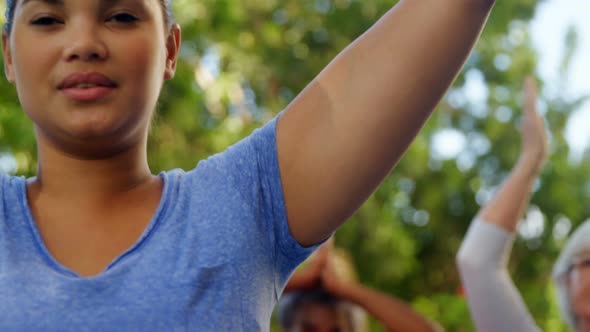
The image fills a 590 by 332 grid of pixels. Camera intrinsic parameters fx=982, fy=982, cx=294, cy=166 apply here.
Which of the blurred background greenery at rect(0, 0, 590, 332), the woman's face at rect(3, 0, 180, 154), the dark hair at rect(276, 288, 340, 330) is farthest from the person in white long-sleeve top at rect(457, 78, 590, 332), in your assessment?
the blurred background greenery at rect(0, 0, 590, 332)

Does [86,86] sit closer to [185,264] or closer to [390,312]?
[185,264]

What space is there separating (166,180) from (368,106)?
31 centimetres

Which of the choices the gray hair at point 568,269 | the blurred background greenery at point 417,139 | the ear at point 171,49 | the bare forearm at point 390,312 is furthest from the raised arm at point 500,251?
the blurred background greenery at point 417,139

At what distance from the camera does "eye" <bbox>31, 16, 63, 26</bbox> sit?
1224mm

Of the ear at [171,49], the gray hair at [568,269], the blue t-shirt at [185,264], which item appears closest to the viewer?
the blue t-shirt at [185,264]

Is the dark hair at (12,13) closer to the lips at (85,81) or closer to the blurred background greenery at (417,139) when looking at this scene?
the lips at (85,81)

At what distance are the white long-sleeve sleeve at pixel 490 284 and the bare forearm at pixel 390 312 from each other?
0.60m

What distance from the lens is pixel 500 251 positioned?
10.4 ft

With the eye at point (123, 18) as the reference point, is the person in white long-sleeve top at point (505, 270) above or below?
below

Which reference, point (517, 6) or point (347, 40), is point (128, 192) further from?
point (517, 6)

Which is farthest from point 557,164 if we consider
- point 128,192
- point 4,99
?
point 128,192

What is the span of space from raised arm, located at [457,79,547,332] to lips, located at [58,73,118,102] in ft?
6.93

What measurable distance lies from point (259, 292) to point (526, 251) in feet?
36.6

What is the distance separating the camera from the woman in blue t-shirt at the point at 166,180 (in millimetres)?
1140
